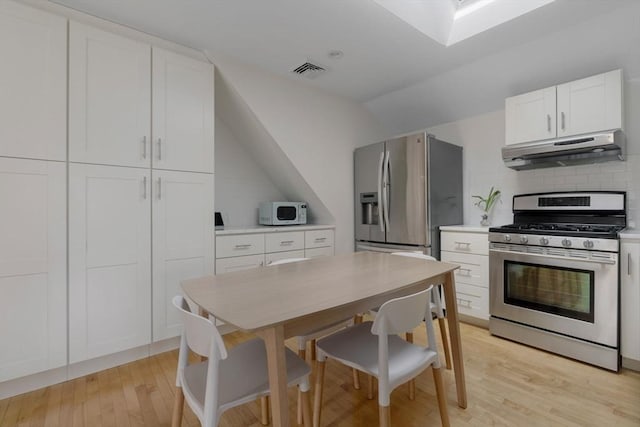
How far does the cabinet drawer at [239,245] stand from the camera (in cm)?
260

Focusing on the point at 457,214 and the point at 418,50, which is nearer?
the point at 418,50

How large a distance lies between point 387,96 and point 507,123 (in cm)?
130

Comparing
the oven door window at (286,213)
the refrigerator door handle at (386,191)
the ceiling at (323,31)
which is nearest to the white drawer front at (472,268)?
the refrigerator door handle at (386,191)

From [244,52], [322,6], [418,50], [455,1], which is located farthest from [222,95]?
[455,1]

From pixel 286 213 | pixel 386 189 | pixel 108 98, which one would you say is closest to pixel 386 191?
pixel 386 189

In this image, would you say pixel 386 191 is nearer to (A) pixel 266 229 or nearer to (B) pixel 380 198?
(B) pixel 380 198

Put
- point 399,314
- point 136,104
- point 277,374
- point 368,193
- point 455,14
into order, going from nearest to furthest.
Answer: point 277,374 → point 399,314 → point 136,104 → point 455,14 → point 368,193

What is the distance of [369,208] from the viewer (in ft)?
11.6

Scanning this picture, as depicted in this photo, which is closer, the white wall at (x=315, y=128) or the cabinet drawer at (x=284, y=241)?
the white wall at (x=315, y=128)

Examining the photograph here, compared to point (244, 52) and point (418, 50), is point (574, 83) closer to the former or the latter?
point (418, 50)

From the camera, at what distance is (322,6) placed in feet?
6.42

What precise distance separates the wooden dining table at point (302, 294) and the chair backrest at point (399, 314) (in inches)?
3.5

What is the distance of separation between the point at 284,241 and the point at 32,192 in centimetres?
187

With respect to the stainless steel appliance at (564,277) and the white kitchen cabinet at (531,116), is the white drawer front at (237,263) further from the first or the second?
the white kitchen cabinet at (531,116)
